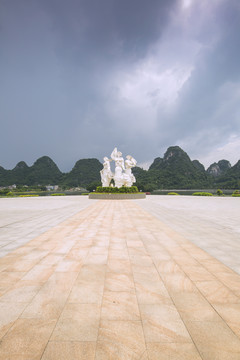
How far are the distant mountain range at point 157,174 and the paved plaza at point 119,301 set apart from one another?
1998 inches

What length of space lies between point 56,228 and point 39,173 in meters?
85.6

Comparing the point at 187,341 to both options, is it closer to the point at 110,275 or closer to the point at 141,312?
the point at 141,312

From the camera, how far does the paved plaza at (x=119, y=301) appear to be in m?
1.36

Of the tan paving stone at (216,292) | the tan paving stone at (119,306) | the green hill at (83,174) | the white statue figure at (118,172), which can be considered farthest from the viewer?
the green hill at (83,174)

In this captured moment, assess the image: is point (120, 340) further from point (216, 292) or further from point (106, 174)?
point (106, 174)

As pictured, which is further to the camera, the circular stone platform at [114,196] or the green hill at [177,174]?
the green hill at [177,174]

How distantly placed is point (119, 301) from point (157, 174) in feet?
204

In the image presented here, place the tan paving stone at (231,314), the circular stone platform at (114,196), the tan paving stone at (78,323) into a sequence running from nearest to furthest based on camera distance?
the tan paving stone at (78,323), the tan paving stone at (231,314), the circular stone platform at (114,196)

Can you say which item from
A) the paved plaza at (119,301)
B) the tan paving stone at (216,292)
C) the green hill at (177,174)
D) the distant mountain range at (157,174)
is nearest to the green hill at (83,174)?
the distant mountain range at (157,174)

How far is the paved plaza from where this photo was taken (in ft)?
4.48

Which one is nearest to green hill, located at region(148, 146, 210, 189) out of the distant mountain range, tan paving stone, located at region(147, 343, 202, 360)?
the distant mountain range

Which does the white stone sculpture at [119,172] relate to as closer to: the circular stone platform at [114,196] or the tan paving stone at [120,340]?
the circular stone platform at [114,196]

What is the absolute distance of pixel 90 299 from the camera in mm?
1982

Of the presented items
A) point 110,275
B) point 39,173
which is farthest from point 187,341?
point 39,173
